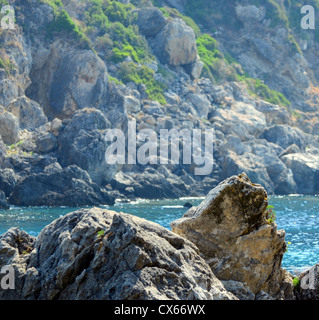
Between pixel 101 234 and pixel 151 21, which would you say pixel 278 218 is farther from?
pixel 151 21

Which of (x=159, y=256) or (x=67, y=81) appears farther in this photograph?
(x=67, y=81)

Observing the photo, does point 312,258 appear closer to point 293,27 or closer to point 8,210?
point 8,210

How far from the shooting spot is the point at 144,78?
3716 inches

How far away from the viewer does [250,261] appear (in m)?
12.0

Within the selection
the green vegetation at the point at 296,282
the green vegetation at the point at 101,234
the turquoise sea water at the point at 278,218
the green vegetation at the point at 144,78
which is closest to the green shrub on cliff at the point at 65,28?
the green vegetation at the point at 144,78

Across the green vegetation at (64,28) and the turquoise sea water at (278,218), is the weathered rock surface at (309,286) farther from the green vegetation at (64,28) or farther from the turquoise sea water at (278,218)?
the green vegetation at (64,28)

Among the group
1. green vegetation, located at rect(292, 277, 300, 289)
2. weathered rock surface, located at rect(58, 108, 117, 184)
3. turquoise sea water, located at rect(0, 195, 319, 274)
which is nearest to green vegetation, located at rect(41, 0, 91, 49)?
weathered rock surface, located at rect(58, 108, 117, 184)

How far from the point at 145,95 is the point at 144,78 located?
4955 mm

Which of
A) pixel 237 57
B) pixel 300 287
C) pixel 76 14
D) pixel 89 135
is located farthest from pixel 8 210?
pixel 237 57

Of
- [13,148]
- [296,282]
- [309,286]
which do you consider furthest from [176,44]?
[309,286]

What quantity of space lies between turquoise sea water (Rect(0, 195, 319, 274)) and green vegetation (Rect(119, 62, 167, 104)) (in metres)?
25.3

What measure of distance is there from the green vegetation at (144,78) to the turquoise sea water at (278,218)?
994 inches

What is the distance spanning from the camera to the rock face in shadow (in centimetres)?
1169

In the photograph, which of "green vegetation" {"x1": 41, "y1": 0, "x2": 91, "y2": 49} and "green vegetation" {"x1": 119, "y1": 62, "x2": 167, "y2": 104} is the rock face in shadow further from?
"green vegetation" {"x1": 119, "y1": 62, "x2": 167, "y2": 104}
